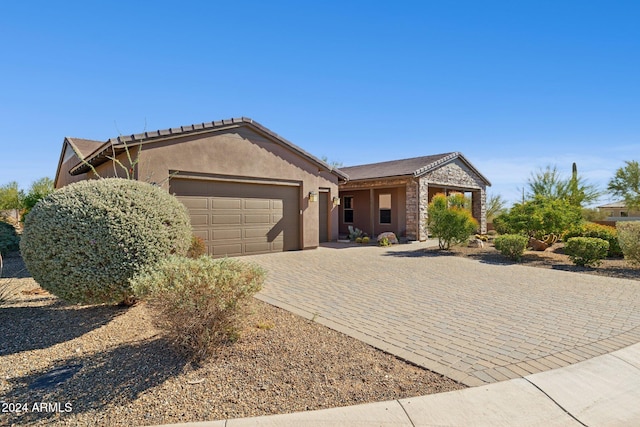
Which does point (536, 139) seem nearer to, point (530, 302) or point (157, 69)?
point (530, 302)

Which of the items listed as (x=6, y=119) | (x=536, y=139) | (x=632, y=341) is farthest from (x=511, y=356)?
(x=536, y=139)

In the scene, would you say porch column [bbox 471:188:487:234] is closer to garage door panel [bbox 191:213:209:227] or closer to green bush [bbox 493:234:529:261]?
green bush [bbox 493:234:529:261]

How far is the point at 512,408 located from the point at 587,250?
962 cm

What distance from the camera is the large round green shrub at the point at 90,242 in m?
4.60

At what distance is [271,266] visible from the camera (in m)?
10.0

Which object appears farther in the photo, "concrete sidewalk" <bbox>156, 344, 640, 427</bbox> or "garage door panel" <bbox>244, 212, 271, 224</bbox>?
"garage door panel" <bbox>244, 212, 271, 224</bbox>

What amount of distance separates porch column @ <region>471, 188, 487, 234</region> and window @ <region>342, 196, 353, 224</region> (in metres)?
8.17

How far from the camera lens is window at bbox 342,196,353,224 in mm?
20828

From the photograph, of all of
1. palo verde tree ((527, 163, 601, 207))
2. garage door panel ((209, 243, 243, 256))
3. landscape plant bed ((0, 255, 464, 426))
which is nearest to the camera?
landscape plant bed ((0, 255, 464, 426))

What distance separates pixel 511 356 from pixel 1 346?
6.23 m

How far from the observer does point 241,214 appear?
11836mm

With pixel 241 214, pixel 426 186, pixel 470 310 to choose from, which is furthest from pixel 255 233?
pixel 426 186
